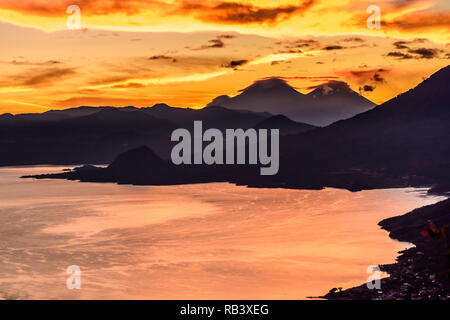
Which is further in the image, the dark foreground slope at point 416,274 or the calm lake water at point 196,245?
the calm lake water at point 196,245

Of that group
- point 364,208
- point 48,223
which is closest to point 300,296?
point 48,223

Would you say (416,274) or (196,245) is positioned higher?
(196,245)

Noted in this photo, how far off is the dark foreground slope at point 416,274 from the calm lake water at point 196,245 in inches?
103

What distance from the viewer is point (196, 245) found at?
67875 millimetres

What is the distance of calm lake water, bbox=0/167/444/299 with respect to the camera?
45719 mm

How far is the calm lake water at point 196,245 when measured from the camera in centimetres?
4572

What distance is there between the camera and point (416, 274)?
43.2 m

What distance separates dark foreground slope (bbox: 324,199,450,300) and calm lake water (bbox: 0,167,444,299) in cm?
260

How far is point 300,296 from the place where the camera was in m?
40.9

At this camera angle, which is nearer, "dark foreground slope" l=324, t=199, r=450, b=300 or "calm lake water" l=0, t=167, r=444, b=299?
"dark foreground slope" l=324, t=199, r=450, b=300

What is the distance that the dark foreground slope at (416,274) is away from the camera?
3631 centimetres

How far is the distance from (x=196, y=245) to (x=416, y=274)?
30024 mm

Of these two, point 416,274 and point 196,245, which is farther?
point 196,245

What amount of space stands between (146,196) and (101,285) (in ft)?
336
